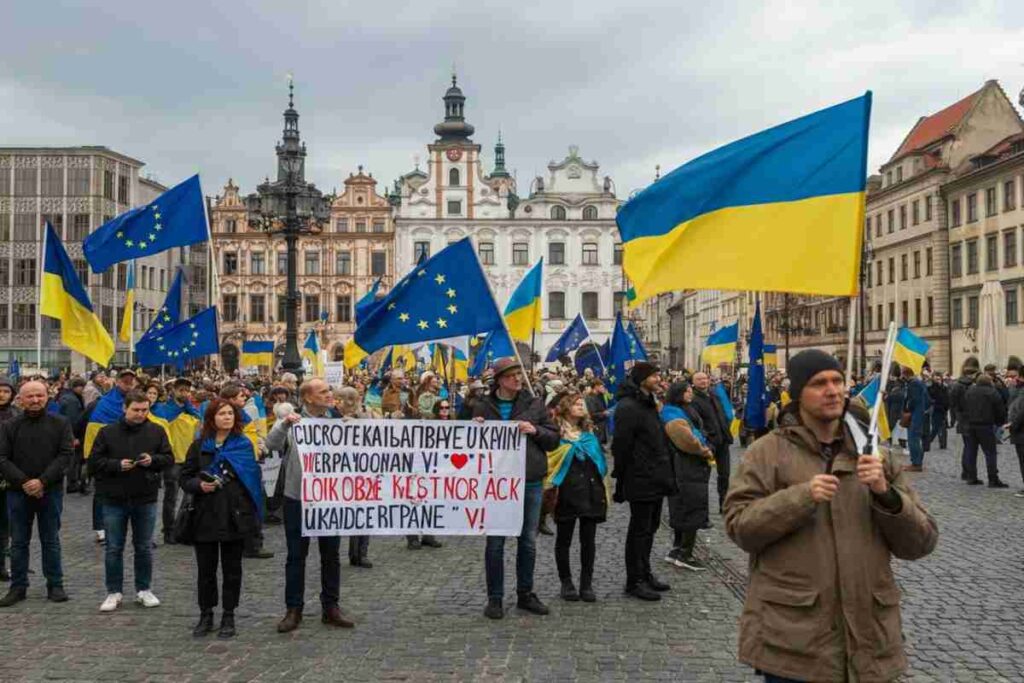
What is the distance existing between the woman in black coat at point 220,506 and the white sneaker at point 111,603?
116 centimetres

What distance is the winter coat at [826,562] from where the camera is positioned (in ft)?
11.7

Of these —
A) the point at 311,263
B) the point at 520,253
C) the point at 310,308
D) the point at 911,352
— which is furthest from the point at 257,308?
the point at 911,352

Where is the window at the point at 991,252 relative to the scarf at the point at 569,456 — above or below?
above

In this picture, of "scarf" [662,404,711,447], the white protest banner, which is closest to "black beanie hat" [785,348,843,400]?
the white protest banner

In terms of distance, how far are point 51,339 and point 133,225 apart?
52.3m

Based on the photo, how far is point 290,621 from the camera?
7445 mm

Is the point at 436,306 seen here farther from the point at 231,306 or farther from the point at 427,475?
the point at 231,306

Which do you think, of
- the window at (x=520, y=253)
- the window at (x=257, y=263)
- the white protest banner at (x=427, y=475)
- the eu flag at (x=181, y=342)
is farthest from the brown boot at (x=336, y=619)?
the window at (x=257, y=263)

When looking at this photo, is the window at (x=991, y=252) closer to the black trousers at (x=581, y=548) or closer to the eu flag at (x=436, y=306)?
the eu flag at (x=436, y=306)

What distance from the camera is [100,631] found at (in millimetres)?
7465

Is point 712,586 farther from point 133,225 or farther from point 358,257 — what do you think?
point 358,257

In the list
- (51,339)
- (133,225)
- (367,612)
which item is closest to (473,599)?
(367,612)

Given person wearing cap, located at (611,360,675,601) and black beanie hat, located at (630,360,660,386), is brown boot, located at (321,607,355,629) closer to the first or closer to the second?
person wearing cap, located at (611,360,675,601)

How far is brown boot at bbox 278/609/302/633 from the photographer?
7398mm
